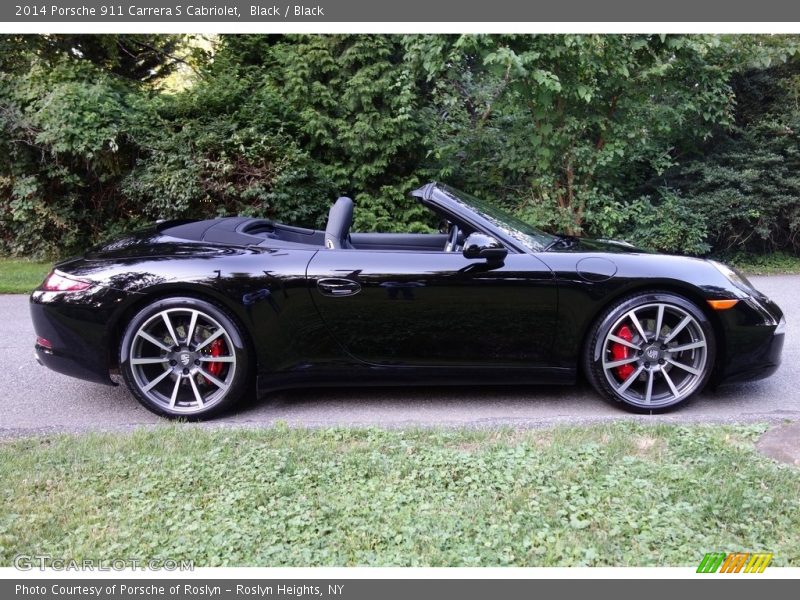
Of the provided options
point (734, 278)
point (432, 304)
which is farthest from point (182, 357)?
point (734, 278)

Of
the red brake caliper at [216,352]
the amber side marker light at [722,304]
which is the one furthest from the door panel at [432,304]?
the amber side marker light at [722,304]

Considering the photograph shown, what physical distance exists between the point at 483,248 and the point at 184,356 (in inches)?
69.6

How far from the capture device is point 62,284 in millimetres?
3674

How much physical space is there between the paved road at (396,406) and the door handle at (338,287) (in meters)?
0.72

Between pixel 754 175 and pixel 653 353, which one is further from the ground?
pixel 754 175

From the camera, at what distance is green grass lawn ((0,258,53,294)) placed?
7625 millimetres

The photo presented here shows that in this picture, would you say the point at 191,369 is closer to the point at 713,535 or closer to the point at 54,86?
the point at 713,535

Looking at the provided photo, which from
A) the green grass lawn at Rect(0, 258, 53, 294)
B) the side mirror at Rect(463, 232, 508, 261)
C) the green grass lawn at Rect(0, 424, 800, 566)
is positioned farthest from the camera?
the green grass lawn at Rect(0, 258, 53, 294)

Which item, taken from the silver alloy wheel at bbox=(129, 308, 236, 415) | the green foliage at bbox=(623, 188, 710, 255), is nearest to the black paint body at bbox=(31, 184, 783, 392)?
the silver alloy wheel at bbox=(129, 308, 236, 415)

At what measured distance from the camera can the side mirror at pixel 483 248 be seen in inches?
138

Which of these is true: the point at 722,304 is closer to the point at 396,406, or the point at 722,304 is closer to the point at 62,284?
the point at 396,406

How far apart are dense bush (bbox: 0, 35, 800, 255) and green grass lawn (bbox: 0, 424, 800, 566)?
5.58 meters

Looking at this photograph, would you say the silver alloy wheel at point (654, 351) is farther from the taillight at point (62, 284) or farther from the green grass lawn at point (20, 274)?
the green grass lawn at point (20, 274)

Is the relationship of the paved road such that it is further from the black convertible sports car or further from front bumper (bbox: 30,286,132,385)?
front bumper (bbox: 30,286,132,385)
